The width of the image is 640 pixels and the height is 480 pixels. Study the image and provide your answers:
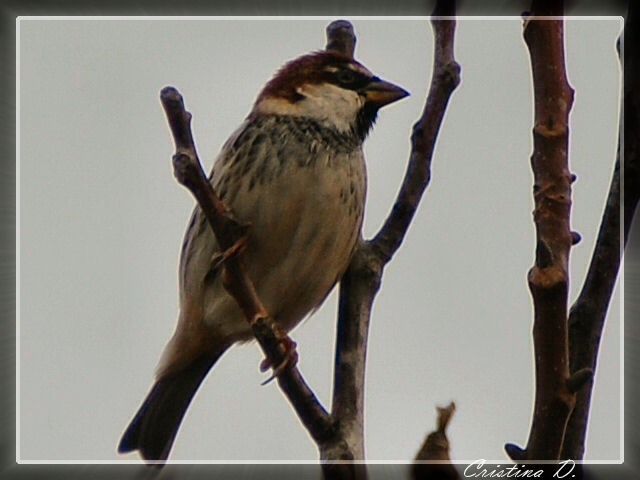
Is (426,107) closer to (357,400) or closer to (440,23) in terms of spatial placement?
(440,23)

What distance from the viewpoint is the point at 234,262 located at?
1.46m

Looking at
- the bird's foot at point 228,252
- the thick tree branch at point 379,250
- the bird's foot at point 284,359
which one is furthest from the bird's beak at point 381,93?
the bird's foot at point 284,359

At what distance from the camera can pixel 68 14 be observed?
5.92 feet

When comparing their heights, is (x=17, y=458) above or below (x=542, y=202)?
below

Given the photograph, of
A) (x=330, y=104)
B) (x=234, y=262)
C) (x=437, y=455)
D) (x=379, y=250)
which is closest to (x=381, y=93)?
(x=330, y=104)

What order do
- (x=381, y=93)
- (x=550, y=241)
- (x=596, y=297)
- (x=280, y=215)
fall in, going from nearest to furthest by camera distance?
(x=550, y=241) → (x=596, y=297) → (x=280, y=215) → (x=381, y=93)

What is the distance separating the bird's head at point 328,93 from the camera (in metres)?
1.96

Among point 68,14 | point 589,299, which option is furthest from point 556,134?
point 68,14

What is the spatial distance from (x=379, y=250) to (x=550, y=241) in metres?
0.60

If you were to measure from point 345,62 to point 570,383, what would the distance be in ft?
3.49

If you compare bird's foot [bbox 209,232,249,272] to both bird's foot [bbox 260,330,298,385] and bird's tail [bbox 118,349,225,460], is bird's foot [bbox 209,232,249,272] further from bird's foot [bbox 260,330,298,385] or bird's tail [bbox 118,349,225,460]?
bird's tail [bbox 118,349,225,460]

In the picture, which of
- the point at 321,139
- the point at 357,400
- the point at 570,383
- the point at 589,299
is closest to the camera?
the point at 570,383

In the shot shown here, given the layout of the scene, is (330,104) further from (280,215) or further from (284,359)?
(284,359)

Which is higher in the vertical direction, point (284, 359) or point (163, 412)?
point (284, 359)
